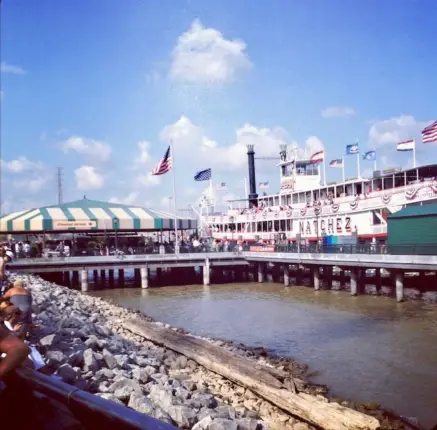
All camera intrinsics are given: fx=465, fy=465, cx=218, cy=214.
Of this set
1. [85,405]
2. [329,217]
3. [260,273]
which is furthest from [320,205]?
[85,405]

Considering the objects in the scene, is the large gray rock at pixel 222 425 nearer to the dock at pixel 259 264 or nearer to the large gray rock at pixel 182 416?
the large gray rock at pixel 182 416

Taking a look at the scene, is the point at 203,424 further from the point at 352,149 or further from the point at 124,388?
the point at 352,149

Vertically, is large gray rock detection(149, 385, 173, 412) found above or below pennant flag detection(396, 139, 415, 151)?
below

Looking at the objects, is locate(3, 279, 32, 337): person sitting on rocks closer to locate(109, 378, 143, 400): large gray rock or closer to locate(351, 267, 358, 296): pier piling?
locate(109, 378, 143, 400): large gray rock

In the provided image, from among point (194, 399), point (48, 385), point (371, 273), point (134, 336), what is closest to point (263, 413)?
point (194, 399)

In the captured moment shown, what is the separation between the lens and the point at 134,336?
16781 mm

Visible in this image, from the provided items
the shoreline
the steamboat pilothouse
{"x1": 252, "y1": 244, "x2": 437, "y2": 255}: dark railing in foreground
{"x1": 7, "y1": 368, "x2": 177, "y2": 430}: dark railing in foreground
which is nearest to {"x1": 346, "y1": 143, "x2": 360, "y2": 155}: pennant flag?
the steamboat pilothouse

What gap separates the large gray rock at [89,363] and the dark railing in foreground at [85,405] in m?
5.50

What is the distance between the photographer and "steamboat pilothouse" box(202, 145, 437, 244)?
3416 cm

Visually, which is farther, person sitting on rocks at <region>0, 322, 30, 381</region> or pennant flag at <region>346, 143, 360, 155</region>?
pennant flag at <region>346, 143, 360, 155</region>

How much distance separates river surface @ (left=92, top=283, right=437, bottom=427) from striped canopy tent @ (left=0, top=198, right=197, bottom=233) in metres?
7.36

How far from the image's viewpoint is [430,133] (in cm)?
2622

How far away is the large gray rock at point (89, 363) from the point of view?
9508mm

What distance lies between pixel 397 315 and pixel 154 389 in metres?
15.2
